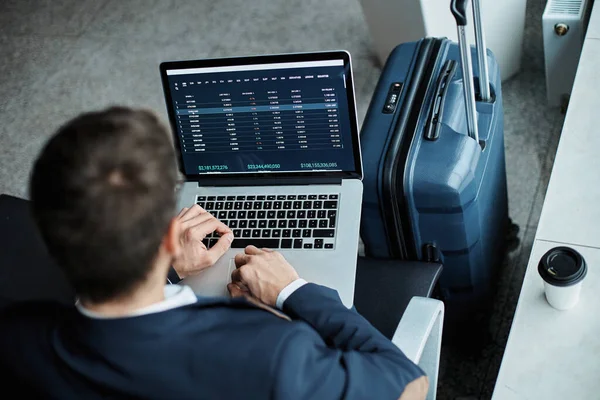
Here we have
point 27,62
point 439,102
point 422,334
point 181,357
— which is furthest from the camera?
point 27,62

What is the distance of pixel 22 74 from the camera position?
3.08 m

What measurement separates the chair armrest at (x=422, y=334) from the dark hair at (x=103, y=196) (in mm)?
545

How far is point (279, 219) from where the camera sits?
1.53 metres

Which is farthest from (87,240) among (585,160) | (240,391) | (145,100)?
(145,100)

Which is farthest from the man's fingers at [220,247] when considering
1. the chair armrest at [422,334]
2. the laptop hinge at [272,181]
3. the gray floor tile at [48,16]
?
the gray floor tile at [48,16]

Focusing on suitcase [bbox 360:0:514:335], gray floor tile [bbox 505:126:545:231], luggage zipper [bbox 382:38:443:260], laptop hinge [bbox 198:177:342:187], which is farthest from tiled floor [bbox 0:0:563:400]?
laptop hinge [bbox 198:177:342:187]

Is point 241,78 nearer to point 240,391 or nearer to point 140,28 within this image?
point 240,391

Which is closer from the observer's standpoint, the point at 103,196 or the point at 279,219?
the point at 103,196

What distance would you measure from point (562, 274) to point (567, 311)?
9cm

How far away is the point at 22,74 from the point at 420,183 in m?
2.09

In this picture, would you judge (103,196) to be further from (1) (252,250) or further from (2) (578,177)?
(2) (578,177)

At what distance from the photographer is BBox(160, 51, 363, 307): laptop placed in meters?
1.44

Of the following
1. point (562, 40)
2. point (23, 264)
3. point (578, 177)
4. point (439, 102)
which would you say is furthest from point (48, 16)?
point (578, 177)

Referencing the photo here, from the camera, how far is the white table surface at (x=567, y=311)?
1.27 metres
